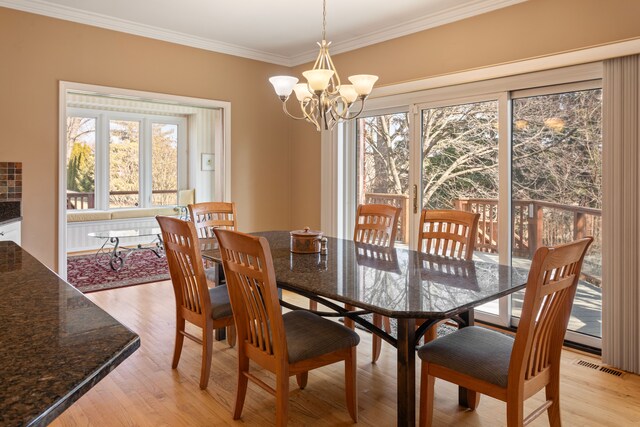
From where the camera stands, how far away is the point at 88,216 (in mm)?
7254

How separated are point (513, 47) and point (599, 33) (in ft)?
1.91

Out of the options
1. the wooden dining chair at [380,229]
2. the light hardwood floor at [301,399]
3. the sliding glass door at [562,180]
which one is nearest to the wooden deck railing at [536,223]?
the sliding glass door at [562,180]

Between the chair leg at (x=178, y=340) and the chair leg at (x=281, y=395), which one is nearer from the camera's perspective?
the chair leg at (x=281, y=395)

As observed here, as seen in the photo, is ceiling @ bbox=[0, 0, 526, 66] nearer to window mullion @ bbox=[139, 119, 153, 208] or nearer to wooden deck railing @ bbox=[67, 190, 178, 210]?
window mullion @ bbox=[139, 119, 153, 208]

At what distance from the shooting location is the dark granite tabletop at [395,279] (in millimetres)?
1734

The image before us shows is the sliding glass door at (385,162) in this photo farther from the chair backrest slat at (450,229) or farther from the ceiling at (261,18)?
the chair backrest slat at (450,229)

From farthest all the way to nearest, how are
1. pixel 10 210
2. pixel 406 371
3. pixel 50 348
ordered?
pixel 10 210, pixel 406 371, pixel 50 348

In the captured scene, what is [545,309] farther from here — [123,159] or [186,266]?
[123,159]

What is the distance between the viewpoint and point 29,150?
3717mm

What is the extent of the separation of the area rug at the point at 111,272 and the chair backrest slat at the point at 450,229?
11.6 ft

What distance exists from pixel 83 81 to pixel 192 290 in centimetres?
242

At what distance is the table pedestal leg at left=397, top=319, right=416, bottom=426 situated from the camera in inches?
70.4

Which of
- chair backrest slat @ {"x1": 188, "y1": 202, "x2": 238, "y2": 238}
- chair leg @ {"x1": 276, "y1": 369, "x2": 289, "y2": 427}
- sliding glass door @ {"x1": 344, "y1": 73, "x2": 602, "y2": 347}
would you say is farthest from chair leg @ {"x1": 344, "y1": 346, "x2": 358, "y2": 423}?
sliding glass door @ {"x1": 344, "y1": 73, "x2": 602, "y2": 347}

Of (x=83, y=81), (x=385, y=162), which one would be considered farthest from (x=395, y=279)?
(x=83, y=81)
